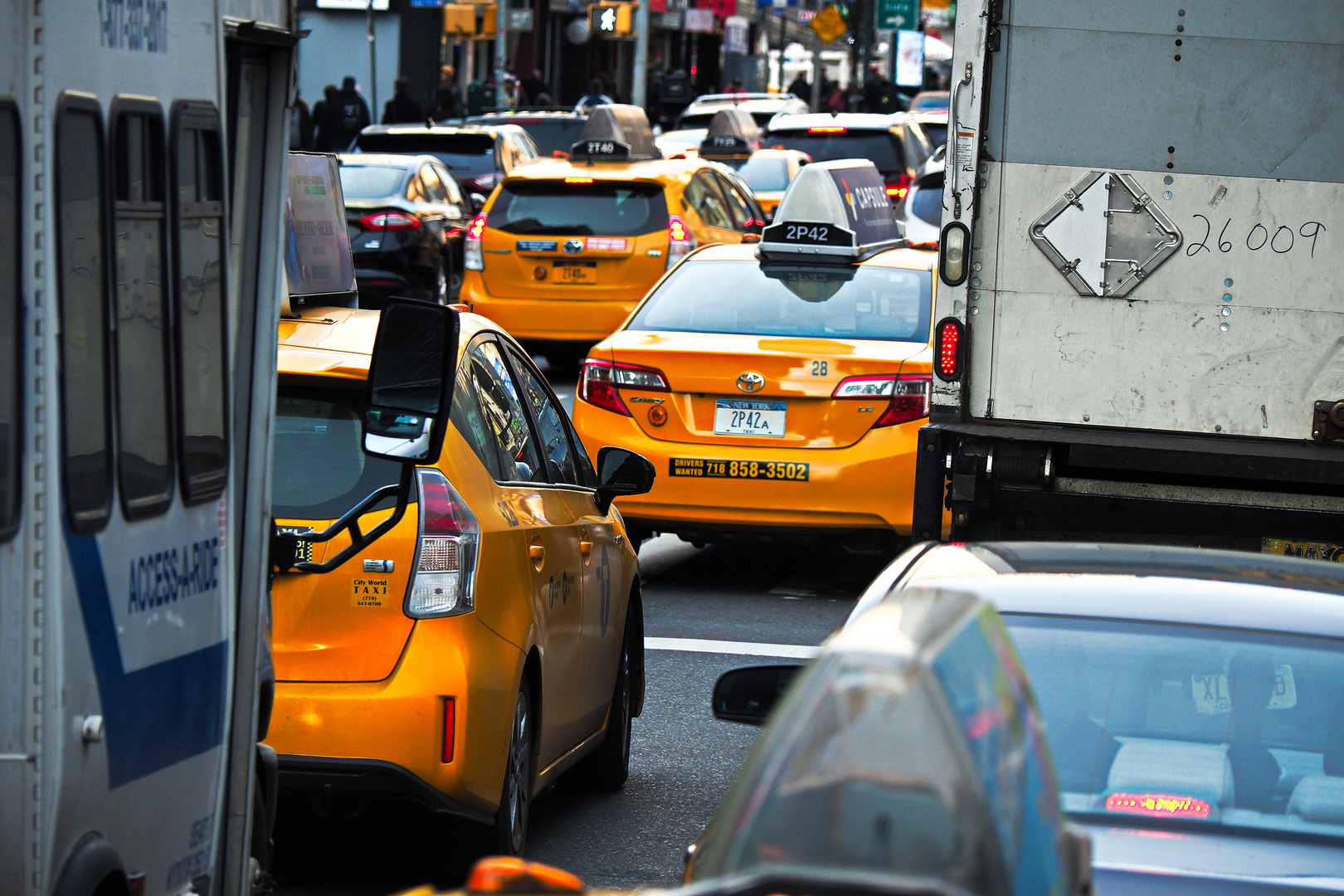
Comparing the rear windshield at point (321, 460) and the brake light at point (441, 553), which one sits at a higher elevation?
the rear windshield at point (321, 460)

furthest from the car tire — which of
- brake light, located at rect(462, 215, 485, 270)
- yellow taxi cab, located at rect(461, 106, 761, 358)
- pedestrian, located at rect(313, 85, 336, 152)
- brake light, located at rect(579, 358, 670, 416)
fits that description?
pedestrian, located at rect(313, 85, 336, 152)

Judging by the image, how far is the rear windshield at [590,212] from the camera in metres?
16.0

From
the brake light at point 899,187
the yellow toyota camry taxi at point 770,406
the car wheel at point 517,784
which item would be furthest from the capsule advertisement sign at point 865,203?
the car wheel at point 517,784

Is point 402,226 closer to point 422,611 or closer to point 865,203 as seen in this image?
point 865,203

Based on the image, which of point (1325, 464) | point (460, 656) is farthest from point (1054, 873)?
point (1325, 464)

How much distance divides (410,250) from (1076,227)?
11.7m

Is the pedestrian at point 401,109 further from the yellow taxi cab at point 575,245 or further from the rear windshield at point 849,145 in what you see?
the yellow taxi cab at point 575,245

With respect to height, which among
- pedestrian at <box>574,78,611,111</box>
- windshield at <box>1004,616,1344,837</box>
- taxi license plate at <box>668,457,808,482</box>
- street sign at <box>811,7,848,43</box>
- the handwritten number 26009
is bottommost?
taxi license plate at <box>668,457,808,482</box>

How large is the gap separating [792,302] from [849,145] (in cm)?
1530

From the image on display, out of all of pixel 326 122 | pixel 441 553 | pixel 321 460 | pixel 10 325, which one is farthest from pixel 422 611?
pixel 326 122

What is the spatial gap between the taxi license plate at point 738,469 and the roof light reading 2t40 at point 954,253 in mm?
2055

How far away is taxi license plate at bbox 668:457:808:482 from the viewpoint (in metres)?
9.52

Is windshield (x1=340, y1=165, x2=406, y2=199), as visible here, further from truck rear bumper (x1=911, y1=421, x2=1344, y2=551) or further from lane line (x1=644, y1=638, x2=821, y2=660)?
truck rear bumper (x1=911, y1=421, x2=1344, y2=551)

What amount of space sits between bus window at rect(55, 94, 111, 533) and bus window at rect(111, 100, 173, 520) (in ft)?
0.21
